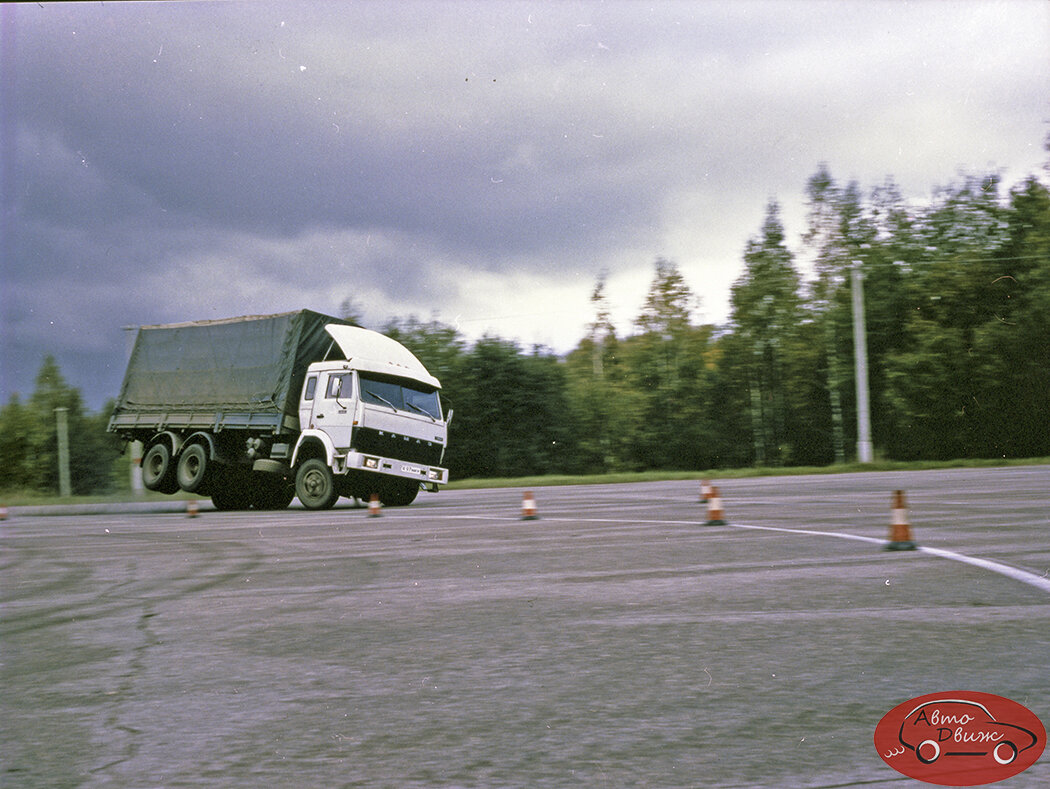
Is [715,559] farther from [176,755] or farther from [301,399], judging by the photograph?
[301,399]

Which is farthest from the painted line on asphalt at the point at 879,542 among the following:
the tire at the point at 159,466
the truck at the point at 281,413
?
the tire at the point at 159,466

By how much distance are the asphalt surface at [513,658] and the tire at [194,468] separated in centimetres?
821

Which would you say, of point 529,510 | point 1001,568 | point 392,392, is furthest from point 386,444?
point 1001,568

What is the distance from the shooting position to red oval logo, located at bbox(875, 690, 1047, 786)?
3.65 m

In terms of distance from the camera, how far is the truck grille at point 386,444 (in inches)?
731

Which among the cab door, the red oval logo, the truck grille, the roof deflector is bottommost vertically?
the red oval logo

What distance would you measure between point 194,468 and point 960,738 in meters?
18.5

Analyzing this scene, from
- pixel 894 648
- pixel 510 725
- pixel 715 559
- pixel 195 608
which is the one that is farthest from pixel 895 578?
pixel 195 608

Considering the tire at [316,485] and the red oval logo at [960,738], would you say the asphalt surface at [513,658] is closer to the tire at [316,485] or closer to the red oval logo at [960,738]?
the red oval logo at [960,738]

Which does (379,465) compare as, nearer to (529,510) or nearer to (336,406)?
(336,406)

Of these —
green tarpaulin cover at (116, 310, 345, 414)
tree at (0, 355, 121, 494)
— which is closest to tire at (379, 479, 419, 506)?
green tarpaulin cover at (116, 310, 345, 414)

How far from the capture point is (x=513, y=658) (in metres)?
5.57

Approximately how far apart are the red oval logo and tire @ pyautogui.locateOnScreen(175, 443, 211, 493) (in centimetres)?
1783

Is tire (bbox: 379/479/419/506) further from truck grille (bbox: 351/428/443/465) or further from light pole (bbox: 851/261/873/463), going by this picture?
light pole (bbox: 851/261/873/463)
